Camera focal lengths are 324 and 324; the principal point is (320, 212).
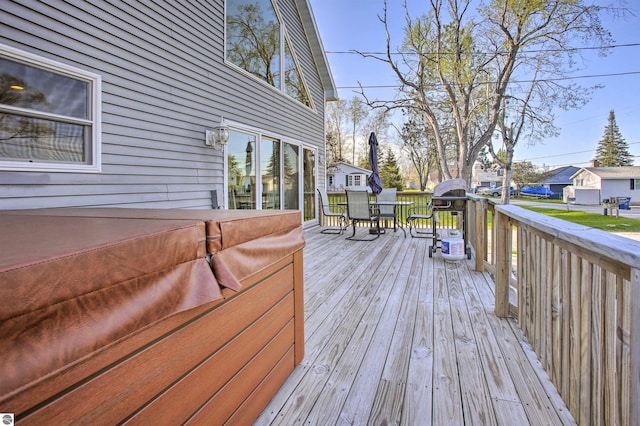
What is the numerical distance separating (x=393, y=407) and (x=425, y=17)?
14.2m

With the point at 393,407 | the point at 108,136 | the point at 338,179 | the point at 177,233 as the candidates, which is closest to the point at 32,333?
the point at 177,233

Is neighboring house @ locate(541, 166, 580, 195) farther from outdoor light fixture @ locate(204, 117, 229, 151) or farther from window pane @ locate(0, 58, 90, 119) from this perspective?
window pane @ locate(0, 58, 90, 119)

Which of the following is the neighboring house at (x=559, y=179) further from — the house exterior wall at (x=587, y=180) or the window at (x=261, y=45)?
the window at (x=261, y=45)

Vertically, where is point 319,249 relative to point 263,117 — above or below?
below

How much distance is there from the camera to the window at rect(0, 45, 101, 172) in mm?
2594

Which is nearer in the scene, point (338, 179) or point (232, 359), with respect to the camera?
point (232, 359)

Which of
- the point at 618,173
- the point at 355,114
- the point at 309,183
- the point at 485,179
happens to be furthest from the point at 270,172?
the point at 485,179

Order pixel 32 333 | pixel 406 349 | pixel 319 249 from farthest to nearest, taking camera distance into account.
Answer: pixel 319 249
pixel 406 349
pixel 32 333

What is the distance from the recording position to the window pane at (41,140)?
2.61 metres

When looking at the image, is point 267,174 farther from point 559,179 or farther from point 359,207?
point 559,179

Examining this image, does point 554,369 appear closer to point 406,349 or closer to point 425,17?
point 406,349

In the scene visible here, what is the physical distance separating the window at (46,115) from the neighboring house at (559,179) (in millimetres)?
44297

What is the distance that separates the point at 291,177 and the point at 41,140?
4787mm

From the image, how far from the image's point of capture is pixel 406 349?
2.22 metres
